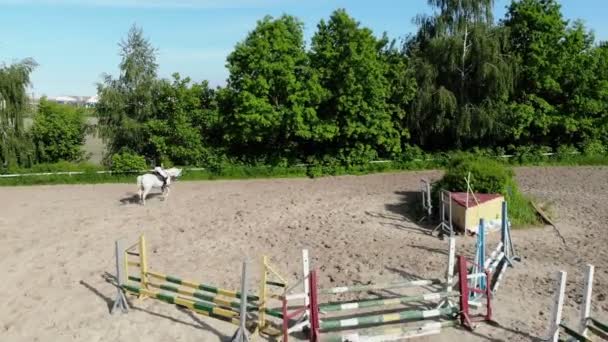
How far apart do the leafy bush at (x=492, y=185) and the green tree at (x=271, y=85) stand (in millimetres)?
7823

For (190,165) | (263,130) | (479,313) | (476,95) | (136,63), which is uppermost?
(136,63)

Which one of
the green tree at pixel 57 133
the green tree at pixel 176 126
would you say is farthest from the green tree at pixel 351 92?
the green tree at pixel 57 133

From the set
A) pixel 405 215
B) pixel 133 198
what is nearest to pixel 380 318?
pixel 405 215

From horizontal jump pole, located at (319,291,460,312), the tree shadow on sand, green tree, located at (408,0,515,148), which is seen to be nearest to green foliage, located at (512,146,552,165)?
green tree, located at (408,0,515,148)

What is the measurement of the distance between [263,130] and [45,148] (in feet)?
30.9

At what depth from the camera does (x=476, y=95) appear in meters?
21.8

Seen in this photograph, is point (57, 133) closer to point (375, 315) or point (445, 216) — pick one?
point (445, 216)

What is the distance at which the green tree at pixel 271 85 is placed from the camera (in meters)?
19.8

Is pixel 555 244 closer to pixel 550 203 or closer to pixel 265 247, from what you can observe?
pixel 550 203

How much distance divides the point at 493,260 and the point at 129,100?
17016 millimetres

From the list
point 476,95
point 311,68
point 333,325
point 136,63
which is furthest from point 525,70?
point 333,325

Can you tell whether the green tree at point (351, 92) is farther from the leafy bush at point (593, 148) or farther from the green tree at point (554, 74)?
the leafy bush at point (593, 148)

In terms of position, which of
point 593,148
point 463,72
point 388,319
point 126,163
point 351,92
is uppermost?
point 463,72

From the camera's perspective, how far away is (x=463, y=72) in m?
21.3
